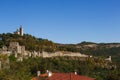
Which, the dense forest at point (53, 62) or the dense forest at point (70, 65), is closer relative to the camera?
the dense forest at point (70, 65)

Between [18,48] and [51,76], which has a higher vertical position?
[18,48]

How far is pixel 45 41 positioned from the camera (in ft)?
384

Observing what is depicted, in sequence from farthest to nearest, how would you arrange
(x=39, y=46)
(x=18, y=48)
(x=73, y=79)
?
(x=39, y=46) < (x=18, y=48) < (x=73, y=79)

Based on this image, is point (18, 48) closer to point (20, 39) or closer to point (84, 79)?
point (20, 39)

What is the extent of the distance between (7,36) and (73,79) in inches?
2418

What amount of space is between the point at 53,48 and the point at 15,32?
631 inches

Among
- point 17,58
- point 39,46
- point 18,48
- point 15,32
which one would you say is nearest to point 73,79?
point 17,58

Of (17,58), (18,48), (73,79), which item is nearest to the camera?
(73,79)

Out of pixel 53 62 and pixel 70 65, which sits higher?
pixel 53 62

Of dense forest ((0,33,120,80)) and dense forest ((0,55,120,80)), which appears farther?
dense forest ((0,33,120,80))

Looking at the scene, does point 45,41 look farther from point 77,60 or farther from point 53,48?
point 77,60

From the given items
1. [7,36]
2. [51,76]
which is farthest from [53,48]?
[51,76]

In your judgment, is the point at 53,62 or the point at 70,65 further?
the point at 53,62

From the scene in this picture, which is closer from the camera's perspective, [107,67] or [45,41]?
[107,67]
